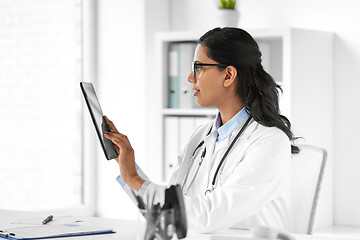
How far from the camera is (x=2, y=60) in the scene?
4.31 meters

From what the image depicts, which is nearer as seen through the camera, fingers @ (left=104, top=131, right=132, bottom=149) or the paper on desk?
the paper on desk

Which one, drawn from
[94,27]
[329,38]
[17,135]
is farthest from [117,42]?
[329,38]

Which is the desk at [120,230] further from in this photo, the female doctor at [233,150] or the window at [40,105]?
the window at [40,105]

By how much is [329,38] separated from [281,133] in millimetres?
1525

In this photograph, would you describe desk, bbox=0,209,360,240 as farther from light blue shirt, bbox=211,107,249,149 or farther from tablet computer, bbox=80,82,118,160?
light blue shirt, bbox=211,107,249,149

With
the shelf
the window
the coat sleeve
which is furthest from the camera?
the window

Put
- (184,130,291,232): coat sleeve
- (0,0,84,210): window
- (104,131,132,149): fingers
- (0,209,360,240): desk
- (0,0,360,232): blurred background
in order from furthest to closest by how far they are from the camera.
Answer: (0,0,84,210): window
(0,0,360,232): blurred background
(104,131,132,149): fingers
(184,130,291,232): coat sleeve
(0,209,360,240): desk

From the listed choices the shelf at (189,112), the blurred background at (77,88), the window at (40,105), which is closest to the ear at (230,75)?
the shelf at (189,112)

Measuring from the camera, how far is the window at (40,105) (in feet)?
14.3

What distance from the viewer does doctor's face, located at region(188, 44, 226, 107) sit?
2.31 metres

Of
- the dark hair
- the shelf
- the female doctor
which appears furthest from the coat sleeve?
the shelf

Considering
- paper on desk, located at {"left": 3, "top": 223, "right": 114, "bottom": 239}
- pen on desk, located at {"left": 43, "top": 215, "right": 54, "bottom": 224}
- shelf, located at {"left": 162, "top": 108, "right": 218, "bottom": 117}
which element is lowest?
paper on desk, located at {"left": 3, "top": 223, "right": 114, "bottom": 239}

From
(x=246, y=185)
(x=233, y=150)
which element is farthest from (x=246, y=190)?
(x=233, y=150)

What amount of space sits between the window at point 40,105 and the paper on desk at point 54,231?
95.3 inches
